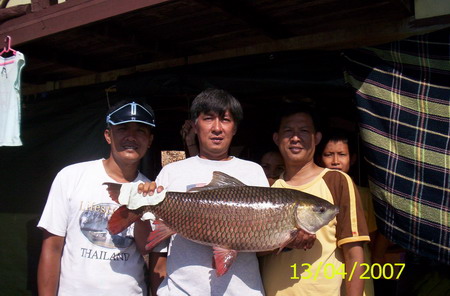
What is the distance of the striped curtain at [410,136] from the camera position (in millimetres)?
2555

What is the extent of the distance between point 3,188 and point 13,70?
198cm

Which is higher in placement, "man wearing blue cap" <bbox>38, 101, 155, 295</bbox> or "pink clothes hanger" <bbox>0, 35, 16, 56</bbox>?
"pink clothes hanger" <bbox>0, 35, 16, 56</bbox>

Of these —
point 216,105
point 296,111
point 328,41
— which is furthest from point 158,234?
point 328,41

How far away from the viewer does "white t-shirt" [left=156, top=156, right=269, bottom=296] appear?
225cm

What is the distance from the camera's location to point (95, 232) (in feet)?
8.54

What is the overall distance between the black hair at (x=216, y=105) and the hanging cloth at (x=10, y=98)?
1841mm

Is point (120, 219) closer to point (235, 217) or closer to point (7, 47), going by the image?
point (235, 217)

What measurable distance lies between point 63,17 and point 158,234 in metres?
→ 2.01

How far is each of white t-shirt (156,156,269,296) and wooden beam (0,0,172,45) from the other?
1206mm

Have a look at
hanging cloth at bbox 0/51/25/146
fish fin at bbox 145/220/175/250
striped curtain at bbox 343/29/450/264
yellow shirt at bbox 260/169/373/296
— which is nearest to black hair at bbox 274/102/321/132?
striped curtain at bbox 343/29/450/264

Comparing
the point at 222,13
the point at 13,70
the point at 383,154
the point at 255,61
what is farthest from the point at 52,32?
the point at 383,154

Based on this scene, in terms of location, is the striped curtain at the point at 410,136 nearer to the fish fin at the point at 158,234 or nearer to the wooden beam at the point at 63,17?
the fish fin at the point at 158,234

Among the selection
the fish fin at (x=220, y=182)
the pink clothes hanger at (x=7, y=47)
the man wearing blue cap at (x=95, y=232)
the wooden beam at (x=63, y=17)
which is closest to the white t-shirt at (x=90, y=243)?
the man wearing blue cap at (x=95, y=232)

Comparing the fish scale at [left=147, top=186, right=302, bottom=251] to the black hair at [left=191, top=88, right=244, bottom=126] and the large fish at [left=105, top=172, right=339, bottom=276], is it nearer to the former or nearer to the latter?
the large fish at [left=105, top=172, right=339, bottom=276]
